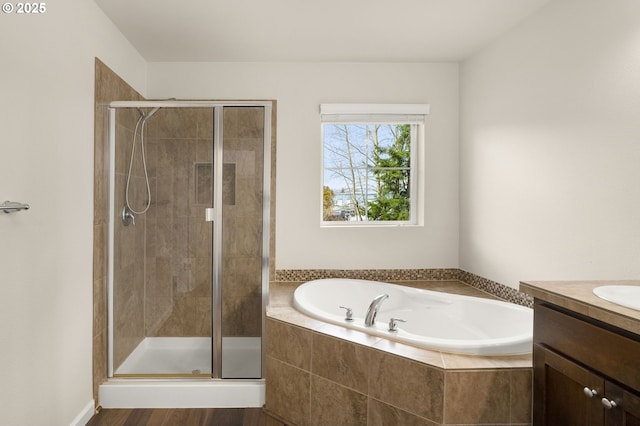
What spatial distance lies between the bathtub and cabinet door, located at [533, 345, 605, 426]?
299 millimetres

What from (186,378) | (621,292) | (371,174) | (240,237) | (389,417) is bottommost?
(186,378)

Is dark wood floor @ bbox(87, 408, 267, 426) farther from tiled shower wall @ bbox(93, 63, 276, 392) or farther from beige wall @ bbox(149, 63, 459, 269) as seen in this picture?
beige wall @ bbox(149, 63, 459, 269)

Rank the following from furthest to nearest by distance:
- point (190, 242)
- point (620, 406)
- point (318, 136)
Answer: point (318, 136) → point (190, 242) → point (620, 406)

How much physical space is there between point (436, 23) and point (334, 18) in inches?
27.0

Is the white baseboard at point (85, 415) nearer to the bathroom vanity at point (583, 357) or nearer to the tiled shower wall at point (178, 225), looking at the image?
the tiled shower wall at point (178, 225)

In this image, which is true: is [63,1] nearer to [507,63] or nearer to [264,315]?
[264,315]

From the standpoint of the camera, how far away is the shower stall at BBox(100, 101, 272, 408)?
2396 mm

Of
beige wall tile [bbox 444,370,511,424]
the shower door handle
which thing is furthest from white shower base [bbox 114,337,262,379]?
beige wall tile [bbox 444,370,511,424]

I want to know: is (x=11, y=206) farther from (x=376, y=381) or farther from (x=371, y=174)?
(x=371, y=174)

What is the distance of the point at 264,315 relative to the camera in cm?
243

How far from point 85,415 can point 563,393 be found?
7.84 ft

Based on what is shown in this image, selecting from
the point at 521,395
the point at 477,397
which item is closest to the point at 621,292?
the point at 521,395

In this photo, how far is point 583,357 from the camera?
1209 millimetres

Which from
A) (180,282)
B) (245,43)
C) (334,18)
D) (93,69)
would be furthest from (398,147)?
(93,69)
